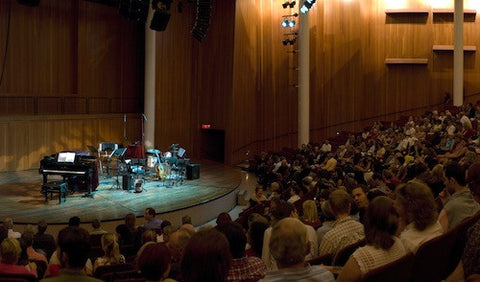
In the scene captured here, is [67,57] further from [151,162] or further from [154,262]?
[154,262]

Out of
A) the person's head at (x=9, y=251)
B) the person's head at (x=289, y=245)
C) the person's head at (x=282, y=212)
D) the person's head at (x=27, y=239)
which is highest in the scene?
the person's head at (x=289, y=245)

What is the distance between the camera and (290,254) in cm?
232

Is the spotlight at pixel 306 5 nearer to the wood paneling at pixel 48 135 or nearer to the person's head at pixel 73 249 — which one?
the wood paneling at pixel 48 135

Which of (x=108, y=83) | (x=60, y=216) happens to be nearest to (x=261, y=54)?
(x=108, y=83)

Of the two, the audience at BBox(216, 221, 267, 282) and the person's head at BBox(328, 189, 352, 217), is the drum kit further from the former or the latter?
the audience at BBox(216, 221, 267, 282)

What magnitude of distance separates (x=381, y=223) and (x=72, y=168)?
9.19 m

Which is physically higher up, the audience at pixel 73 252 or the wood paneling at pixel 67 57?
the wood paneling at pixel 67 57

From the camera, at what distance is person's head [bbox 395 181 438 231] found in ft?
10.1

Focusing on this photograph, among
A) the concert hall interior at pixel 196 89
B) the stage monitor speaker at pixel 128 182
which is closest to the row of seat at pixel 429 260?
the concert hall interior at pixel 196 89

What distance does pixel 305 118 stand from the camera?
17.0 metres

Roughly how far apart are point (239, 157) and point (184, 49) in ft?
11.8

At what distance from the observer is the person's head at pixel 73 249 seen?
2.50m

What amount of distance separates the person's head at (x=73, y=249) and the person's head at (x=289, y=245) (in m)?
0.84

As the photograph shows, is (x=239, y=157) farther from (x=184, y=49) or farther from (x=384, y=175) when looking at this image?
(x=384, y=175)
